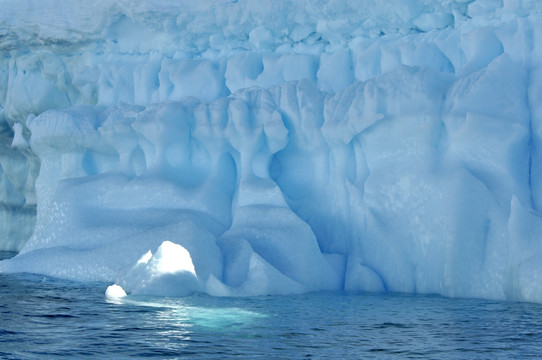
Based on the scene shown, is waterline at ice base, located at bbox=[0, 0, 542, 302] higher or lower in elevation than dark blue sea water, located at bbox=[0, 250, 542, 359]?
higher

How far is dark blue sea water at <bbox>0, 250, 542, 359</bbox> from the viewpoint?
513 centimetres

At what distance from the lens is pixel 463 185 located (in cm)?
871

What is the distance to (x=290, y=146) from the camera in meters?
11.3

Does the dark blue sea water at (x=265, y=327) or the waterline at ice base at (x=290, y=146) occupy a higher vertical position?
the waterline at ice base at (x=290, y=146)

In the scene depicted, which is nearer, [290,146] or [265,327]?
[265,327]

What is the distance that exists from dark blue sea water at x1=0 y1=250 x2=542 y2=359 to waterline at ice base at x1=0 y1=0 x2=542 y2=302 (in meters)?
0.83

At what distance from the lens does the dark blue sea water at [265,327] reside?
5129mm

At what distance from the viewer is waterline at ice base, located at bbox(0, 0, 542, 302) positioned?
8.76 meters

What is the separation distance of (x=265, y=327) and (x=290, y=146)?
5.45 m

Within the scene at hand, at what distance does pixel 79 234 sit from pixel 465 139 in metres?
5.98

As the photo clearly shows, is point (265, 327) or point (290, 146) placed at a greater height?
point (290, 146)

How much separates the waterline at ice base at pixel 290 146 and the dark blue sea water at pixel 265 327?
0.83 metres

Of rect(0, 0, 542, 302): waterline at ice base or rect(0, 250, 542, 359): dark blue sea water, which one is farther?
rect(0, 0, 542, 302): waterline at ice base

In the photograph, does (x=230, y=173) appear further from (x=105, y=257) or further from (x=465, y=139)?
(x=465, y=139)
